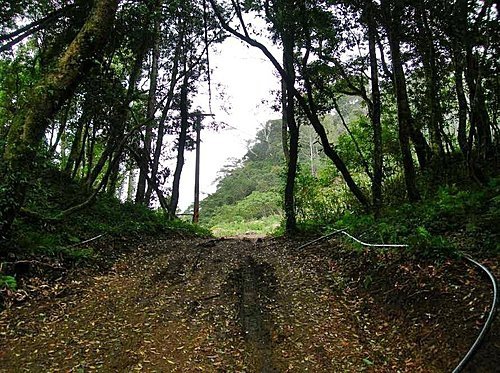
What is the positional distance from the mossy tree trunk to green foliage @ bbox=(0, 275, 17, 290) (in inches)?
32.7

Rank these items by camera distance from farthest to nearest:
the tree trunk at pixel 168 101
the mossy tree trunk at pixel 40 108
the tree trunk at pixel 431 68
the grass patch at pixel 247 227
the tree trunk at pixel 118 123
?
the grass patch at pixel 247 227, the tree trunk at pixel 168 101, the tree trunk at pixel 118 123, the tree trunk at pixel 431 68, the mossy tree trunk at pixel 40 108

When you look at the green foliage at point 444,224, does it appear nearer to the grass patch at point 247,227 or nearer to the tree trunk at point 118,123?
the tree trunk at point 118,123

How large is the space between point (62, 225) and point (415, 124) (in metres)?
9.31

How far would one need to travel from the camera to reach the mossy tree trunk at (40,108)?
5.57 m

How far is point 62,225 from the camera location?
8133 mm

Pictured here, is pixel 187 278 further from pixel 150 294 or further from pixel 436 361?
pixel 436 361

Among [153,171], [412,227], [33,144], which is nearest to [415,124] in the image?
[412,227]

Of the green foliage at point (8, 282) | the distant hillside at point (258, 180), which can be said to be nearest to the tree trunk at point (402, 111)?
the green foliage at point (8, 282)

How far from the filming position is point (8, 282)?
16.8ft

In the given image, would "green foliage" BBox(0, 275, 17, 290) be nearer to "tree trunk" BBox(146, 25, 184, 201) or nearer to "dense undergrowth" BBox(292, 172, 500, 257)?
"dense undergrowth" BBox(292, 172, 500, 257)

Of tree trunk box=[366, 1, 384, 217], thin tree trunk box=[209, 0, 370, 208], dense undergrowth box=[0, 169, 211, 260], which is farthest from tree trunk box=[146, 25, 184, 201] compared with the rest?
tree trunk box=[366, 1, 384, 217]

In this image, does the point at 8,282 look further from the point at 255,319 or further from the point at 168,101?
the point at 168,101

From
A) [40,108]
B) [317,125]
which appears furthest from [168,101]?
[40,108]

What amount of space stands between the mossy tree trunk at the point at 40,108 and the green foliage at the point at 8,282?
2.73ft
